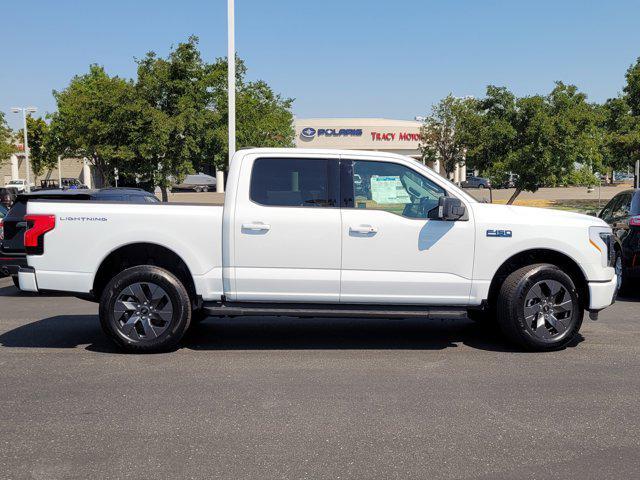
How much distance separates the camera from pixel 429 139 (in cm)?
3784

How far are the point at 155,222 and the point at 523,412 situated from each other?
3.82 meters

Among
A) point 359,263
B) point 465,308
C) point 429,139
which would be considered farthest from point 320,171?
point 429,139

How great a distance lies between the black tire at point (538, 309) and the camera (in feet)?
21.9

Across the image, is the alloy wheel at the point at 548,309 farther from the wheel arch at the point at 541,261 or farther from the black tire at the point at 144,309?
the black tire at the point at 144,309

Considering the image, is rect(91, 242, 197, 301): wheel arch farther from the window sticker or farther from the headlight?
the headlight

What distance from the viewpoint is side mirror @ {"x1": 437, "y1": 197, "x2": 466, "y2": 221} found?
21.2ft

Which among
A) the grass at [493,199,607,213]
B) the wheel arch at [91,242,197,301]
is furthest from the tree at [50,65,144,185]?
the grass at [493,199,607,213]

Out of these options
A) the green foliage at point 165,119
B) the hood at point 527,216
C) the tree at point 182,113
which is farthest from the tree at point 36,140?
the hood at point 527,216

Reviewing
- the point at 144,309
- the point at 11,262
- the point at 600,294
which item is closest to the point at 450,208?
the point at 600,294

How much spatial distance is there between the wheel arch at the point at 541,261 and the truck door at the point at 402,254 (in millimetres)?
423

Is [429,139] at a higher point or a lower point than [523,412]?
higher

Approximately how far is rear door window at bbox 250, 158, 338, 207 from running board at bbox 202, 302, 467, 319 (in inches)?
39.9

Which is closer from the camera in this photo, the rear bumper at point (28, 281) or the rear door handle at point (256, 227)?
the rear door handle at point (256, 227)

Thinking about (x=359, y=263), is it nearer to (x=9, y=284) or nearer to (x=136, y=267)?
(x=136, y=267)
